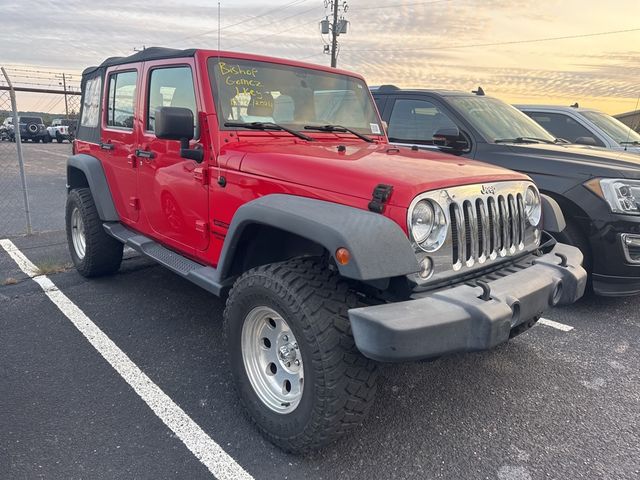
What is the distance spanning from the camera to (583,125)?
7102mm

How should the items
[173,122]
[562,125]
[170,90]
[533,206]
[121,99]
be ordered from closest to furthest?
[173,122] → [533,206] → [170,90] → [121,99] → [562,125]

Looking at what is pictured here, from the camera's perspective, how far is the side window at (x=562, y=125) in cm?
716

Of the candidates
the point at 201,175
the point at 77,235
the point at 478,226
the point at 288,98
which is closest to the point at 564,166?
the point at 478,226

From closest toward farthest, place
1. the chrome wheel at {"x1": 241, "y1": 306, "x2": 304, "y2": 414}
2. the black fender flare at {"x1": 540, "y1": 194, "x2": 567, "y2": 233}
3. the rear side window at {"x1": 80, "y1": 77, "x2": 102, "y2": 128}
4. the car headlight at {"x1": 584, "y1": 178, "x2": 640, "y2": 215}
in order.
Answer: the chrome wheel at {"x1": 241, "y1": 306, "x2": 304, "y2": 414} → the black fender flare at {"x1": 540, "y1": 194, "x2": 567, "y2": 233} → the car headlight at {"x1": 584, "y1": 178, "x2": 640, "y2": 215} → the rear side window at {"x1": 80, "y1": 77, "x2": 102, "y2": 128}

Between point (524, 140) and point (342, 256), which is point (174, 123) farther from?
point (524, 140)

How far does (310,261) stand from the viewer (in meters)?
2.54

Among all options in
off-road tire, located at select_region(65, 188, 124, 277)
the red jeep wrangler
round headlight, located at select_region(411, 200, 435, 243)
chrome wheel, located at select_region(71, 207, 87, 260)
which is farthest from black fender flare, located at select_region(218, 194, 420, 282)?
chrome wheel, located at select_region(71, 207, 87, 260)

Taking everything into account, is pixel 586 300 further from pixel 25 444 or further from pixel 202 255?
pixel 25 444

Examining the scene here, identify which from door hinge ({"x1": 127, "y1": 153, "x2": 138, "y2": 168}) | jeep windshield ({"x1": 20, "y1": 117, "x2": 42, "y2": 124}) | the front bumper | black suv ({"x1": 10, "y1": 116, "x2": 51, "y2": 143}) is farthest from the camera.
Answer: jeep windshield ({"x1": 20, "y1": 117, "x2": 42, "y2": 124})

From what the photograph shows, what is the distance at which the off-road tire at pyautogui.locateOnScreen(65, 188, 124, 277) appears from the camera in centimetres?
468

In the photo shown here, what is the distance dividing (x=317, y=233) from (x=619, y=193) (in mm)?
3267

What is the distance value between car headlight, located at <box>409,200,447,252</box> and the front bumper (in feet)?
0.77

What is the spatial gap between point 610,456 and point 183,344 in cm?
274

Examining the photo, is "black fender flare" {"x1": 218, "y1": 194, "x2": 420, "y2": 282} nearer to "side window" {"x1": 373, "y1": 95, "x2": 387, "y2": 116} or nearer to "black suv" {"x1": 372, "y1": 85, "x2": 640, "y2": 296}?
"black suv" {"x1": 372, "y1": 85, "x2": 640, "y2": 296}
